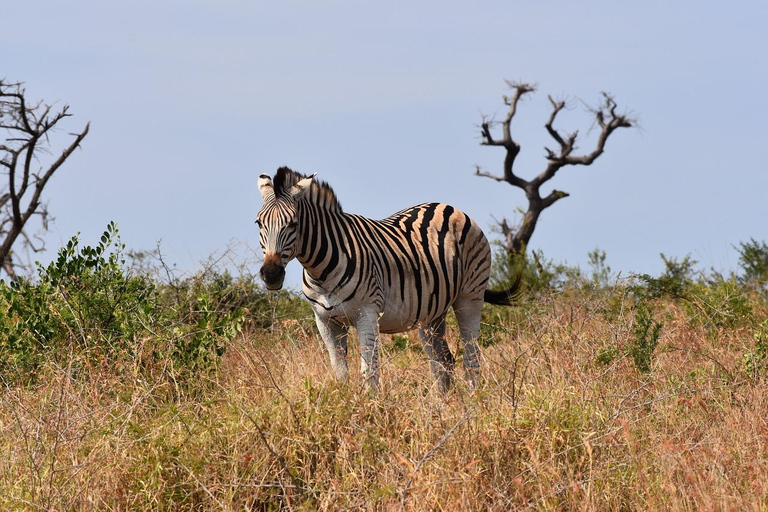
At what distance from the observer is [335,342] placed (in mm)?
7465

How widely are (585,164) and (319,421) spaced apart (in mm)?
22802

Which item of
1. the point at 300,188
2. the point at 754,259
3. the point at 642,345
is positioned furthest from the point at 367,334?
the point at 754,259

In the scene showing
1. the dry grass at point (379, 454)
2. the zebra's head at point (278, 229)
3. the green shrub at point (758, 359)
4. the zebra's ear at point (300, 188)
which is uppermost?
the zebra's ear at point (300, 188)

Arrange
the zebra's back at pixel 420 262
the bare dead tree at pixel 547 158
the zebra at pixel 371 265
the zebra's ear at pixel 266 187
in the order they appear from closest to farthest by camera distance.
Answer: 1. the zebra at pixel 371 265
2. the zebra's ear at pixel 266 187
3. the zebra's back at pixel 420 262
4. the bare dead tree at pixel 547 158

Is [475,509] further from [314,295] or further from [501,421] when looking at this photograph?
[314,295]

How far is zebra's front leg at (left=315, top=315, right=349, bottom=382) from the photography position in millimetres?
7234

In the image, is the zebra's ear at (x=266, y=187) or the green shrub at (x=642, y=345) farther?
the green shrub at (x=642, y=345)

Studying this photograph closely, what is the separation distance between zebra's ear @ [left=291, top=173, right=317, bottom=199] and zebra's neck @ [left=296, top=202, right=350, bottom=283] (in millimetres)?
75

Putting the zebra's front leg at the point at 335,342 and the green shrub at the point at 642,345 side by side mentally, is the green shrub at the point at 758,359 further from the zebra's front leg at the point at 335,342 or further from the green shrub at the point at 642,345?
the zebra's front leg at the point at 335,342

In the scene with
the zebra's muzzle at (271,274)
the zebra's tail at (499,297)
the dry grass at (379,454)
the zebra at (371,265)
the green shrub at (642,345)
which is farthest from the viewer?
the zebra's tail at (499,297)

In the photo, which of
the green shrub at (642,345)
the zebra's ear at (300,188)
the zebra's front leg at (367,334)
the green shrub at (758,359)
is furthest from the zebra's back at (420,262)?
the green shrub at (758,359)

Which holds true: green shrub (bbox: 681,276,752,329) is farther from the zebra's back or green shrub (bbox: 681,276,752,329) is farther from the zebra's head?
the zebra's head

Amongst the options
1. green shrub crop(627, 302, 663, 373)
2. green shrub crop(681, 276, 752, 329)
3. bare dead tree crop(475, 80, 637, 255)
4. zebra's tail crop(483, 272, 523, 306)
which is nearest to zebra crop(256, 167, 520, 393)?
zebra's tail crop(483, 272, 523, 306)

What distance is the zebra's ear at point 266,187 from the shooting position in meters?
7.23
